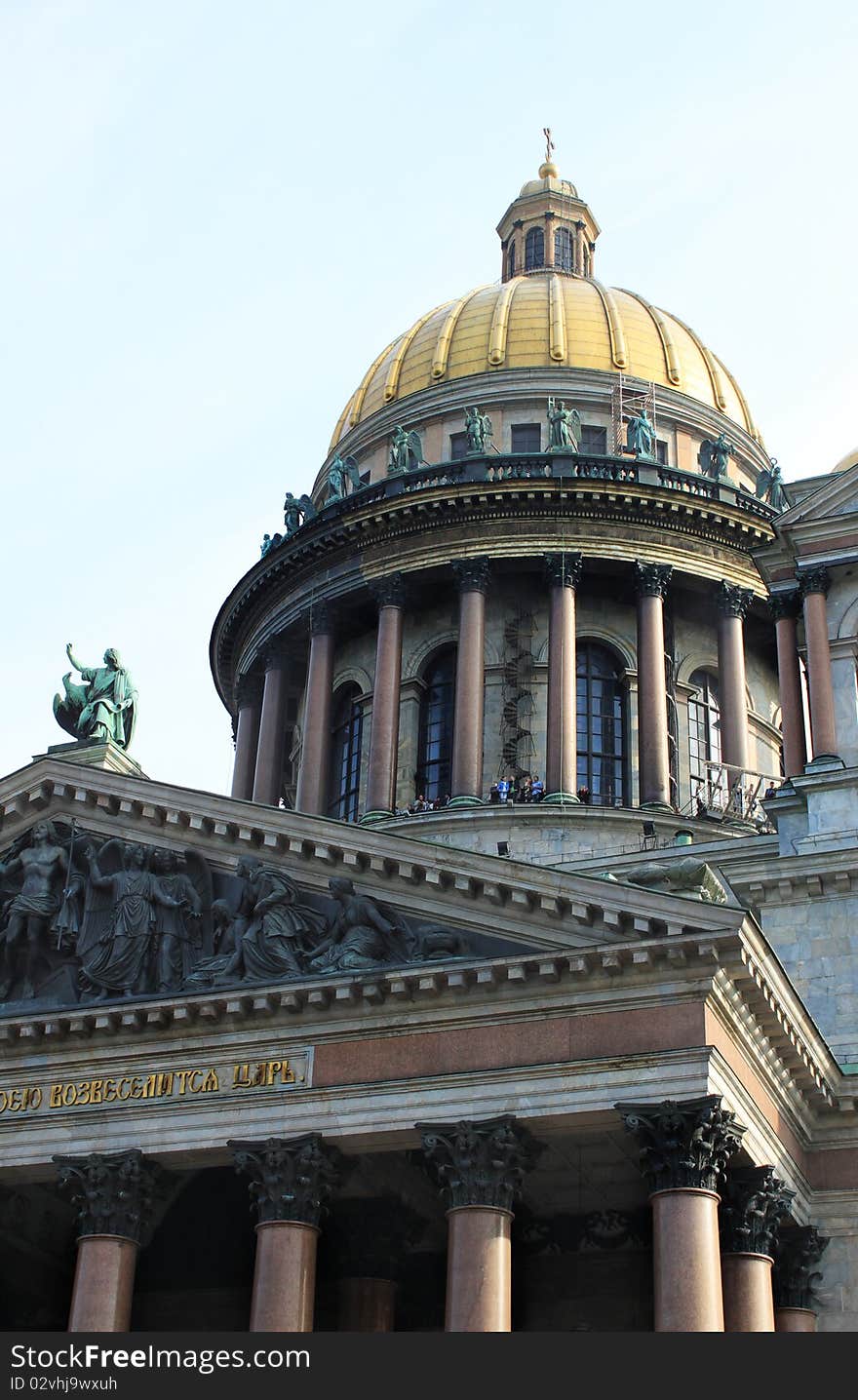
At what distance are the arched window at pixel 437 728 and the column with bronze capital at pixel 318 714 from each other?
96.4 inches

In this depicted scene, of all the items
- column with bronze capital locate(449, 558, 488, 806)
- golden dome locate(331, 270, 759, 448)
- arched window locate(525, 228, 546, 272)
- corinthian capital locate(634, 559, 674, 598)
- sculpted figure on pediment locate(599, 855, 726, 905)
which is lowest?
sculpted figure on pediment locate(599, 855, 726, 905)

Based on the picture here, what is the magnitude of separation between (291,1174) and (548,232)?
132 feet

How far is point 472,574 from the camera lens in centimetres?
4700

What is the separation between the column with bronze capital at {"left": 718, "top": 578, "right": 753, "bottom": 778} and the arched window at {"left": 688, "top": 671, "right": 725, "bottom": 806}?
0.44 meters

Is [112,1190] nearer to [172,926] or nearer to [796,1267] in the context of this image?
[172,926]

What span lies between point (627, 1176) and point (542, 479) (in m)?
21.4

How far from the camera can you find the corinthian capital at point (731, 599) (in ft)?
156

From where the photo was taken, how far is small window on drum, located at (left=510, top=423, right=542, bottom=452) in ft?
168

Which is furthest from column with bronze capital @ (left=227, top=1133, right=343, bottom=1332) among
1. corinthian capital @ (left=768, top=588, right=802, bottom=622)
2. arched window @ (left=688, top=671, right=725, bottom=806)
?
arched window @ (left=688, top=671, right=725, bottom=806)

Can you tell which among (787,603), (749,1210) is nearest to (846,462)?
(787,603)

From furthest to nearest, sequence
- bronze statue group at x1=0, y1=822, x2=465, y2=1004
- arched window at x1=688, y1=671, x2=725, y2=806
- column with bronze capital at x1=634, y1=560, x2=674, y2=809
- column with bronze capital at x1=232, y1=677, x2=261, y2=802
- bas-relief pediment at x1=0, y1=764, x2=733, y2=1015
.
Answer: column with bronze capital at x1=232, y1=677, x2=261, y2=802 → arched window at x1=688, y1=671, x2=725, y2=806 → column with bronze capital at x1=634, y1=560, x2=674, y2=809 → bronze statue group at x1=0, y1=822, x2=465, y2=1004 → bas-relief pediment at x1=0, y1=764, x2=733, y2=1015

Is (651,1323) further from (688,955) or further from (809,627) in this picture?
(809,627)

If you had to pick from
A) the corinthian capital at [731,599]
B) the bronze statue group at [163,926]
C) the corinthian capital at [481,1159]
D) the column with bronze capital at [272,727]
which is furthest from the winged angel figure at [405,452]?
the corinthian capital at [481,1159]

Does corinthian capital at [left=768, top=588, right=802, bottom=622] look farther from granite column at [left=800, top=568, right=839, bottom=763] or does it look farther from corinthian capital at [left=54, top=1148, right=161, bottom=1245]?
corinthian capital at [left=54, top=1148, right=161, bottom=1245]
